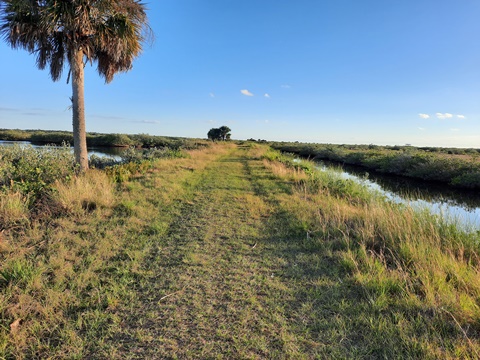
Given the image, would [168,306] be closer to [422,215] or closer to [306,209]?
[306,209]

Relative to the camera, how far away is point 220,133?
10700 cm

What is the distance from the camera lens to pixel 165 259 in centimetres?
388

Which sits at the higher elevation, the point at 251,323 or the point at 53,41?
the point at 53,41

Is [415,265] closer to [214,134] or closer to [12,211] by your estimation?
[12,211]

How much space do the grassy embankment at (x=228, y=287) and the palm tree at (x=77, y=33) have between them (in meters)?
5.62

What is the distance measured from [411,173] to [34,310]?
2609 cm

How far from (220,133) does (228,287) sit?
10655 cm

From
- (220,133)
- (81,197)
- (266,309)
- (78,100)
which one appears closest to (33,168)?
(81,197)

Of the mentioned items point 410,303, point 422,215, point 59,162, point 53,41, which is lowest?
point 410,303

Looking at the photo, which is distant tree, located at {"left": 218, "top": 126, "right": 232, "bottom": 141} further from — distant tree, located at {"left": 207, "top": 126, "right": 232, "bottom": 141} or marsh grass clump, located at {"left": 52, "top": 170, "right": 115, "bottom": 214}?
marsh grass clump, located at {"left": 52, "top": 170, "right": 115, "bottom": 214}

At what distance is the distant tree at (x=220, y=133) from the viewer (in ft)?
351

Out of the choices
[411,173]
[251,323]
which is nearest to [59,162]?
[251,323]

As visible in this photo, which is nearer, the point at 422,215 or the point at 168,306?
the point at 168,306

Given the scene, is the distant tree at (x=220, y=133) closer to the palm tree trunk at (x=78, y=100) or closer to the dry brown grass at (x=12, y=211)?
the palm tree trunk at (x=78, y=100)
